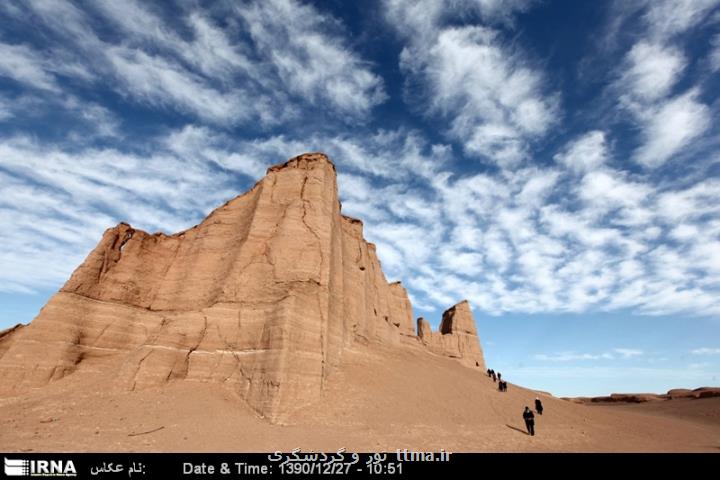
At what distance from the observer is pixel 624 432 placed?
21.7 metres

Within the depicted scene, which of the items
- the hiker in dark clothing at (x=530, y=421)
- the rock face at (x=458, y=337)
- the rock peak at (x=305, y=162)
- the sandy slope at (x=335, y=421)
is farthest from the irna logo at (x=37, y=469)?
the rock face at (x=458, y=337)

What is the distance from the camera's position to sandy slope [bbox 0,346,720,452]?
12.6 meters

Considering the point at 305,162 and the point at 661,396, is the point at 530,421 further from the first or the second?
the point at 661,396

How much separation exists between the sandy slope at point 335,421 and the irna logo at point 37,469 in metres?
2.15

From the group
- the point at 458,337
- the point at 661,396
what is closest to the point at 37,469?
the point at 458,337

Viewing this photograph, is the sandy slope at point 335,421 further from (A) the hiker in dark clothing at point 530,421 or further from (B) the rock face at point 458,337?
(B) the rock face at point 458,337

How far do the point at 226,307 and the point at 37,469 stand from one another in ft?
40.2

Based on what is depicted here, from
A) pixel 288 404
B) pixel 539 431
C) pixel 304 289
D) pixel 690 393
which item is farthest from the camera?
pixel 690 393

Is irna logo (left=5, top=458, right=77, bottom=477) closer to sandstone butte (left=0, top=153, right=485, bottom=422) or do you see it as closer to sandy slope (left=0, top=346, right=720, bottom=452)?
sandy slope (left=0, top=346, right=720, bottom=452)

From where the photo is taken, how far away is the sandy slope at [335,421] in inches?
495

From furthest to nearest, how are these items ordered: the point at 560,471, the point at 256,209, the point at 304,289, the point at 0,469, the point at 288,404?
the point at 256,209
the point at 304,289
the point at 288,404
the point at 560,471
the point at 0,469

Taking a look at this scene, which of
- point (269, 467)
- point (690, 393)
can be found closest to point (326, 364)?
point (269, 467)

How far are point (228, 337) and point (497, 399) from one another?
56.2ft

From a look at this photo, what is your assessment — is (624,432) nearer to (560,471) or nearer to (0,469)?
(560,471)
